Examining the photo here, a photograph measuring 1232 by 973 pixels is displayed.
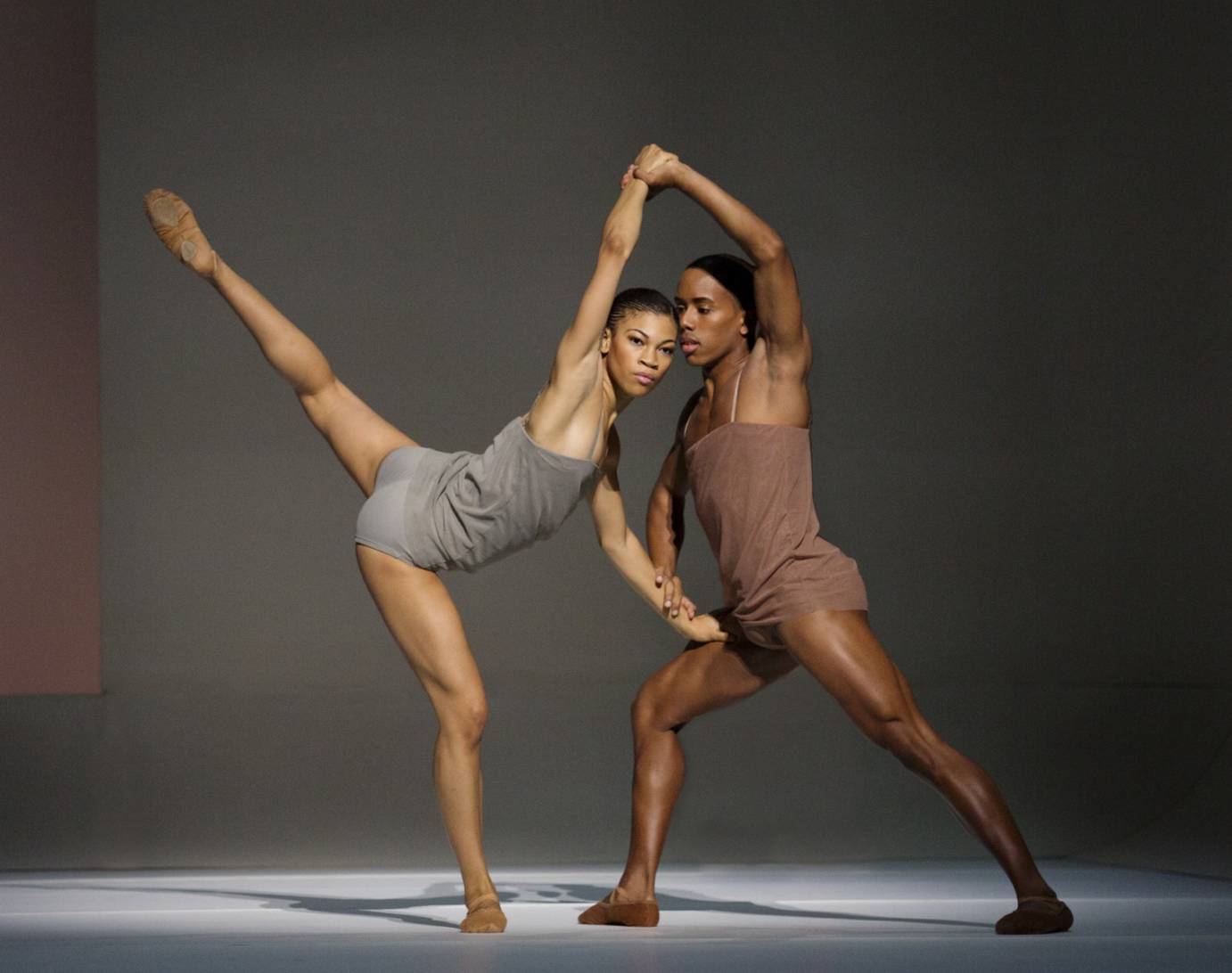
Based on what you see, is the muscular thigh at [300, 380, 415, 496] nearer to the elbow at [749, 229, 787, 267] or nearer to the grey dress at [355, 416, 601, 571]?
the grey dress at [355, 416, 601, 571]

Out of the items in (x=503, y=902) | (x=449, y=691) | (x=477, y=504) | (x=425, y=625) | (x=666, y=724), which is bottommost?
(x=503, y=902)

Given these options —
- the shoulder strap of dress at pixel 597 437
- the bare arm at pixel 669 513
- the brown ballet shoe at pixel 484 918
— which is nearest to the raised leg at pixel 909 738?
the bare arm at pixel 669 513

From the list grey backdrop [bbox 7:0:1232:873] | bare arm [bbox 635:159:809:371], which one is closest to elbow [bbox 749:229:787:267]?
bare arm [bbox 635:159:809:371]

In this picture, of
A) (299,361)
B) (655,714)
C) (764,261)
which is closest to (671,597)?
(655,714)

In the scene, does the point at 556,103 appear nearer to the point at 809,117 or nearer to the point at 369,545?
the point at 809,117

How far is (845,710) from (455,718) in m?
0.82

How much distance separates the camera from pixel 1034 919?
3551 mm

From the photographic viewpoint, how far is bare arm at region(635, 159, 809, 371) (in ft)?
12.0

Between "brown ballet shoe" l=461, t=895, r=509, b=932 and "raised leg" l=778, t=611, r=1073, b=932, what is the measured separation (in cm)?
83

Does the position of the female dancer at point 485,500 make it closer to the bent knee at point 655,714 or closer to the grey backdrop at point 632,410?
the bent knee at point 655,714

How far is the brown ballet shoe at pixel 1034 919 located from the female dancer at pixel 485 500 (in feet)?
2.87

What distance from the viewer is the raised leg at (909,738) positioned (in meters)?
3.56

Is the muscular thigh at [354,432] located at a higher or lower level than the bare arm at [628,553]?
higher

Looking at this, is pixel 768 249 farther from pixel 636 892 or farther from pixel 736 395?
pixel 636 892
